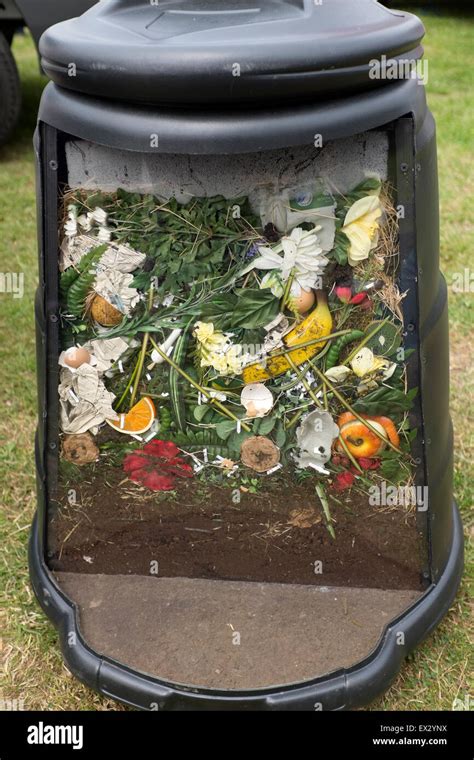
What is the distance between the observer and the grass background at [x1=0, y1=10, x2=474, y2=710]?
2062 millimetres

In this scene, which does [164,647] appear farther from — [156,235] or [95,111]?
[95,111]

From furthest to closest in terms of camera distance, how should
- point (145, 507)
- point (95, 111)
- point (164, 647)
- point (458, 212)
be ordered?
point (458, 212) → point (145, 507) → point (164, 647) → point (95, 111)

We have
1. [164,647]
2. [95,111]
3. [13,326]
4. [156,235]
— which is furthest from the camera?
[13,326]

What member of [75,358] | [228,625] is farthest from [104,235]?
[228,625]

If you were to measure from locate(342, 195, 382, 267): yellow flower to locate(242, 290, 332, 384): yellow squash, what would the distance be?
0.40 feet

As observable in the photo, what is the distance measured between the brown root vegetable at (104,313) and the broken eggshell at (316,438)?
489 mm

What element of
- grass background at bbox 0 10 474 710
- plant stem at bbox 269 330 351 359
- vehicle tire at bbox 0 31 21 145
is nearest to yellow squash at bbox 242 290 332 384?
plant stem at bbox 269 330 351 359

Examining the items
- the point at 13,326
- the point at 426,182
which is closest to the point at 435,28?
the point at 13,326

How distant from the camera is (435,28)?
850cm

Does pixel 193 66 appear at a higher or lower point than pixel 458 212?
higher

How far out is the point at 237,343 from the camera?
75.9 inches

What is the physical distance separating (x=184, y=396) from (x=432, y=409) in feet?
1.89

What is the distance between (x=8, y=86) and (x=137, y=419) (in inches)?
151

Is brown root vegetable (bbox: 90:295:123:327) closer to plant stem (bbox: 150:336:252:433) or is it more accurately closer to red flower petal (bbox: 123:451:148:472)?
plant stem (bbox: 150:336:252:433)
